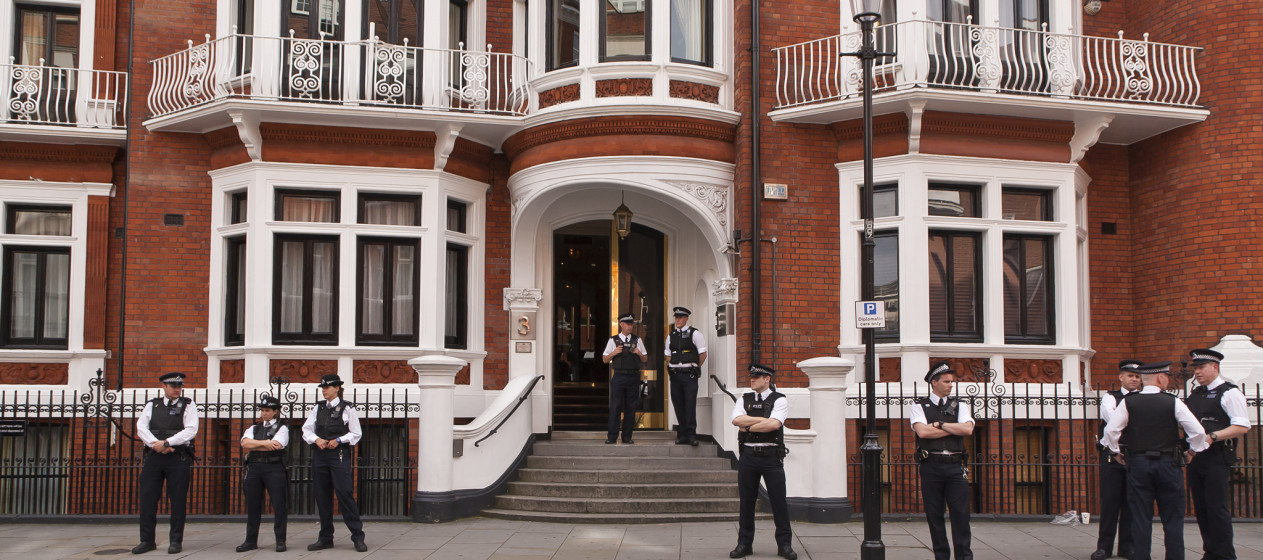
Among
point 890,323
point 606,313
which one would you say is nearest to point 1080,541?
point 890,323

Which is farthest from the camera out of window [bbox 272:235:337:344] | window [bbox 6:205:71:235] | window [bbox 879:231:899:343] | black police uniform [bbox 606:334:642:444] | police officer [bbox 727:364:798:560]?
window [bbox 6:205:71:235]

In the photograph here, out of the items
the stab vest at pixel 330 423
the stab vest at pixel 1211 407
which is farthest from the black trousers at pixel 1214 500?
the stab vest at pixel 330 423

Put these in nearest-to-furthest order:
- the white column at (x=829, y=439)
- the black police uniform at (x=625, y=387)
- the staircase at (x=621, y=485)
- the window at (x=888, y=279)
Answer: the white column at (x=829, y=439)
the staircase at (x=621, y=485)
the window at (x=888, y=279)
the black police uniform at (x=625, y=387)

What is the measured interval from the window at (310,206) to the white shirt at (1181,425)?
9.78 metres

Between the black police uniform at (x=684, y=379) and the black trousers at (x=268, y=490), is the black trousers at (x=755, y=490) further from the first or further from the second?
the black trousers at (x=268, y=490)

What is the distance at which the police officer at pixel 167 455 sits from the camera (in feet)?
34.7

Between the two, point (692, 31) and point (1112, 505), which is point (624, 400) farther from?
point (1112, 505)

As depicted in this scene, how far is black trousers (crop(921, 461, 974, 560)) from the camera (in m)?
9.02

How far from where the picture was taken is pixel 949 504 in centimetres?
907

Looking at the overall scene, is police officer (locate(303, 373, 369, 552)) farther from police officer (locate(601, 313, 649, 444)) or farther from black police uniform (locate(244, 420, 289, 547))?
police officer (locate(601, 313, 649, 444))

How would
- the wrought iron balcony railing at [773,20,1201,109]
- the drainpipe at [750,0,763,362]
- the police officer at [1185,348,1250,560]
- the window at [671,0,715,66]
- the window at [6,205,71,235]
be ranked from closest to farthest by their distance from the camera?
the police officer at [1185,348,1250,560] < the wrought iron balcony railing at [773,20,1201,109] < the drainpipe at [750,0,763,362] < the window at [671,0,715,66] < the window at [6,205,71,235]

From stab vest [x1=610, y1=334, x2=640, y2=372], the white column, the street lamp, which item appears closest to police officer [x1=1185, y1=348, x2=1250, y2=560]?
the street lamp

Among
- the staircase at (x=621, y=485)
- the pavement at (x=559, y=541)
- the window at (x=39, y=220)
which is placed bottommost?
the pavement at (x=559, y=541)

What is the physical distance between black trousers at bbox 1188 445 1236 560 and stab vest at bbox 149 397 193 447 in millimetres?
9332
